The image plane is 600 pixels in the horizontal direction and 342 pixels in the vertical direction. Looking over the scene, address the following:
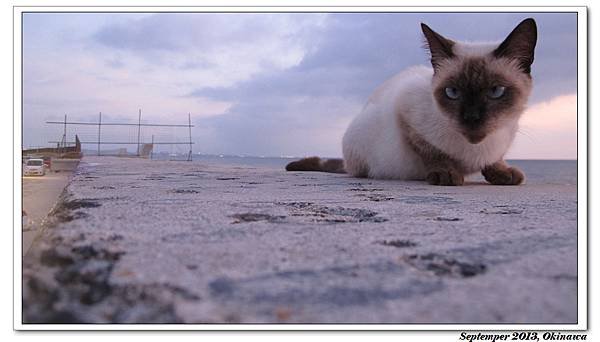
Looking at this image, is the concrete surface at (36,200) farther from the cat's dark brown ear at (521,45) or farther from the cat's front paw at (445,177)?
the cat's dark brown ear at (521,45)

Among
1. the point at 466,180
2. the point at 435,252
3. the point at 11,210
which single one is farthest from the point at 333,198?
the point at 466,180

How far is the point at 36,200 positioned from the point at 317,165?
199cm

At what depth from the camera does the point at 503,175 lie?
83.3 inches

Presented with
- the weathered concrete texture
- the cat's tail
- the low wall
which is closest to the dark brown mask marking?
the weathered concrete texture

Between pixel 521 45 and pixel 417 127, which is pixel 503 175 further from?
pixel 521 45

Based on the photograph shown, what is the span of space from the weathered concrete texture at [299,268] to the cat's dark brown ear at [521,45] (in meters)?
0.91

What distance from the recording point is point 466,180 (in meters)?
2.22

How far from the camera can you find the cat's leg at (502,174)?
Answer: 6.94 ft

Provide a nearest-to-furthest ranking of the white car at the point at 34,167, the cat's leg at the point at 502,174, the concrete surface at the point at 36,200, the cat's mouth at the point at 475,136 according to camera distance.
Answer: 1. the concrete surface at the point at 36,200
2. the white car at the point at 34,167
3. the cat's mouth at the point at 475,136
4. the cat's leg at the point at 502,174
